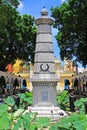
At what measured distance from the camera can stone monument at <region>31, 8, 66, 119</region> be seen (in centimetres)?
1686

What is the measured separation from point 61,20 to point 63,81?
28.2m

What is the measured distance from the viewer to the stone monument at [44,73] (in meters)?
16.9

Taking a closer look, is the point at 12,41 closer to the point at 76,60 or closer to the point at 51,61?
the point at 76,60

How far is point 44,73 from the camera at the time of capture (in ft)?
56.4

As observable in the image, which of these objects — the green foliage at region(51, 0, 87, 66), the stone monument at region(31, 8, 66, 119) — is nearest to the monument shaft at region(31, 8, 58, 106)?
the stone monument at region(31, 8, 66, 119)

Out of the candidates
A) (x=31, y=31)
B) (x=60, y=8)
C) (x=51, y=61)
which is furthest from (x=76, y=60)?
(x=51, y=61)

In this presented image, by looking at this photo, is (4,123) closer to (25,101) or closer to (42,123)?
(42,123)

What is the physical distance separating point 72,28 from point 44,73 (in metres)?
18.4

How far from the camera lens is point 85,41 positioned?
36.5 metres

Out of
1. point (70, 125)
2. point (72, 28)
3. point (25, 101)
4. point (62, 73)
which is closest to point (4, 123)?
point (70, 125)

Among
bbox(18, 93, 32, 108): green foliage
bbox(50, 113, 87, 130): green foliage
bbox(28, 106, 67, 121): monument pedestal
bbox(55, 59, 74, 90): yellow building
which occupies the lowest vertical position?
bbox(50, 113, 87, 130): green foliage

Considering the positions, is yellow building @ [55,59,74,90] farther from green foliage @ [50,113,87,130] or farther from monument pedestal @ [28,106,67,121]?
green foliage @ [50,113,87,130]

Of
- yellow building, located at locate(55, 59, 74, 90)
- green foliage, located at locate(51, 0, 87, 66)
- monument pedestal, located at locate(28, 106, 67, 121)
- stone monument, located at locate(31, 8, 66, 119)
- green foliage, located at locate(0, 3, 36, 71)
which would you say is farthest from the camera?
yellow building, located at locate(55, 59, 74, 90)

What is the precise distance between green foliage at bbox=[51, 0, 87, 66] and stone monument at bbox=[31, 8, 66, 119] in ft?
51.2
